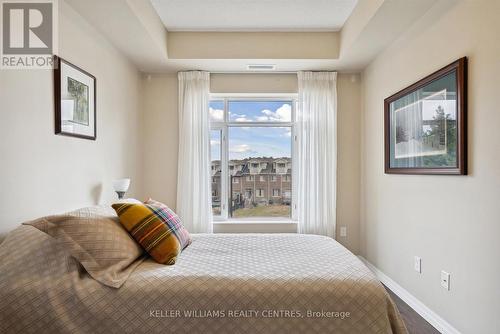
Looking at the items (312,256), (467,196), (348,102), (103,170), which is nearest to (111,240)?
(312,256)

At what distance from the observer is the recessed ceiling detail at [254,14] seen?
2.79 meters

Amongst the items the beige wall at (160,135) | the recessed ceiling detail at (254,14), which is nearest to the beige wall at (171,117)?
the beige wall at (160,135)

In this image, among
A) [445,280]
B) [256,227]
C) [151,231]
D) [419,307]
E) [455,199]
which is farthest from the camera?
[256,227]

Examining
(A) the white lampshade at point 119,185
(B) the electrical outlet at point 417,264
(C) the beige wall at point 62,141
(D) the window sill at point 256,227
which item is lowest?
(B) the electrical outlet at point 417,264

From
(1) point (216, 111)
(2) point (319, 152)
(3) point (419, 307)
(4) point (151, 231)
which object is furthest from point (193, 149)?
(3) point (419, 307)

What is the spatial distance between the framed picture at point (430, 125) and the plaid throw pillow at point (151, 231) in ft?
6.12

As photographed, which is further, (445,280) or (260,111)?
(260,111)

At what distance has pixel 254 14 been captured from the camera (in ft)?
9.84

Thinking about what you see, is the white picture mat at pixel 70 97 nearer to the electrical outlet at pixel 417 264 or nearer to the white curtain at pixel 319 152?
the white curtain at pixel 319 152

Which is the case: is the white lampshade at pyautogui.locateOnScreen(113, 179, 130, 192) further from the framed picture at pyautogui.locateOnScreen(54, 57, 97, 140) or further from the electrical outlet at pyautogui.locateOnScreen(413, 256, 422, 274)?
the electrical outlet at pyautogui.locateOnScreen(413, 256, 422, 274)

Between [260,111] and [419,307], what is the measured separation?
262 centimetres

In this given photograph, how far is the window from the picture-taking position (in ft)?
13.1

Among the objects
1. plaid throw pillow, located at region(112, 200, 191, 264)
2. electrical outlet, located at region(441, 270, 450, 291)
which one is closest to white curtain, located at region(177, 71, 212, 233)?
plaid throw pillow, located at region(112, 200, 191, 264)

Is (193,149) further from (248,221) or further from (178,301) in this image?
(178,301)
